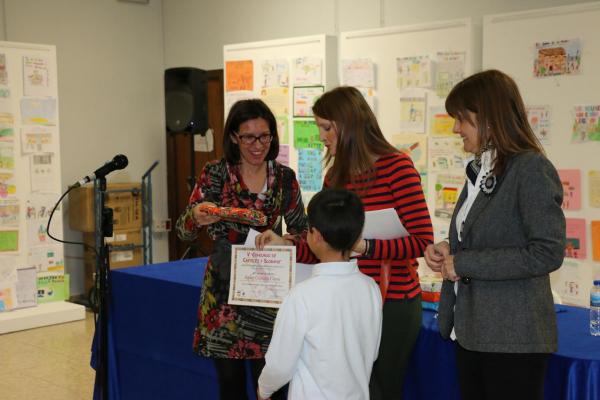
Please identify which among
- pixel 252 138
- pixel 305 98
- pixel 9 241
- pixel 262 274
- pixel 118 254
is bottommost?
pixel 118 254

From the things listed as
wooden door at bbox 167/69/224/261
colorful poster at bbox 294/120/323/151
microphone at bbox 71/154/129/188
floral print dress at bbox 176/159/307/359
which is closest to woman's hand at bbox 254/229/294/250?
floral print dress at bbox 176/159/307/359

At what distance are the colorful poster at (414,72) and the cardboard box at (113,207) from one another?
9.21ft

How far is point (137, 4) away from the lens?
718 cm

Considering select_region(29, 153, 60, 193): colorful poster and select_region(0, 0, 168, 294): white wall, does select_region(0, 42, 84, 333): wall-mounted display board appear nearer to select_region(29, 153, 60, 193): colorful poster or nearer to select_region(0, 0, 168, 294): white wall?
select_region(29, 153, 60, 193): colorful poster

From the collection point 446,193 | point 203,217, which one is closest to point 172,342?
point 203,217

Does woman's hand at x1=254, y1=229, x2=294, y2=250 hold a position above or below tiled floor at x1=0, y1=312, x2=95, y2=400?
above

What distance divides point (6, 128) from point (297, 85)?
7.43 ft

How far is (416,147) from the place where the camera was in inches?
190

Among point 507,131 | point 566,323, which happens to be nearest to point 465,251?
point 507,131

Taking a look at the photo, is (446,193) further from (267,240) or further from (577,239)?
(267,240)

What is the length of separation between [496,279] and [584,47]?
9.17ft

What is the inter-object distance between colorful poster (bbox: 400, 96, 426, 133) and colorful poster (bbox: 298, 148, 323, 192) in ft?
2.44

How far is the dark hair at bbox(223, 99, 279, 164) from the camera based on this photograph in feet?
7.75

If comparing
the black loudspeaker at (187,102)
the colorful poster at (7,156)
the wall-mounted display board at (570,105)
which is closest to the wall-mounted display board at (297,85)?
the black loudspeaker at (187,102)
